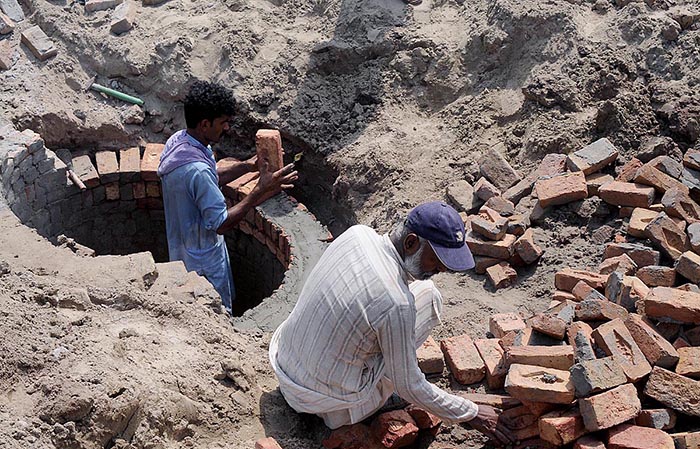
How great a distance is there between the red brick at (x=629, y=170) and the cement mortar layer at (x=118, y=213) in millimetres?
2039

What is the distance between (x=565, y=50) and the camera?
5.89 meters

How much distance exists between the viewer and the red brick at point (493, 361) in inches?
152

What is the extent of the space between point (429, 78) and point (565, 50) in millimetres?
1064

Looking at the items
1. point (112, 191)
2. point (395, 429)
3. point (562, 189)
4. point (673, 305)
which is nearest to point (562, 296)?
point (673, 305)

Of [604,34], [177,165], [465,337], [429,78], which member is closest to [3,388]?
[177,165]

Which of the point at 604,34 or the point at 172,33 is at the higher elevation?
the point at 604,34

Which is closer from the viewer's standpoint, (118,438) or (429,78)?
(118,438)

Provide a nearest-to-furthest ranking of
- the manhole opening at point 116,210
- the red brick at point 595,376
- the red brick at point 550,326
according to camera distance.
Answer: the red brick at point 595,376
the red brick at point 550,326
the manhole opening at point 116,210

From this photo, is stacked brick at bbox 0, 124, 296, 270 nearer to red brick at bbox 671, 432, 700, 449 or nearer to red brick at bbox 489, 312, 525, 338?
red brick at bbox 489, 312, 525, 338

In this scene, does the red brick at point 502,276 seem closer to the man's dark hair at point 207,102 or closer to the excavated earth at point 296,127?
the excavated earth at point 296,127

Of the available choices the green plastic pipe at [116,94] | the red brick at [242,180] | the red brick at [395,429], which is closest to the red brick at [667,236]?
the red brick at [395,429]

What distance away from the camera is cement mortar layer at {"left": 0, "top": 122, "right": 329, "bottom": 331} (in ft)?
17.3

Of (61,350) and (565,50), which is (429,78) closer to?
(565,50)

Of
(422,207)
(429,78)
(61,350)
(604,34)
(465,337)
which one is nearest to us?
(422,207)
